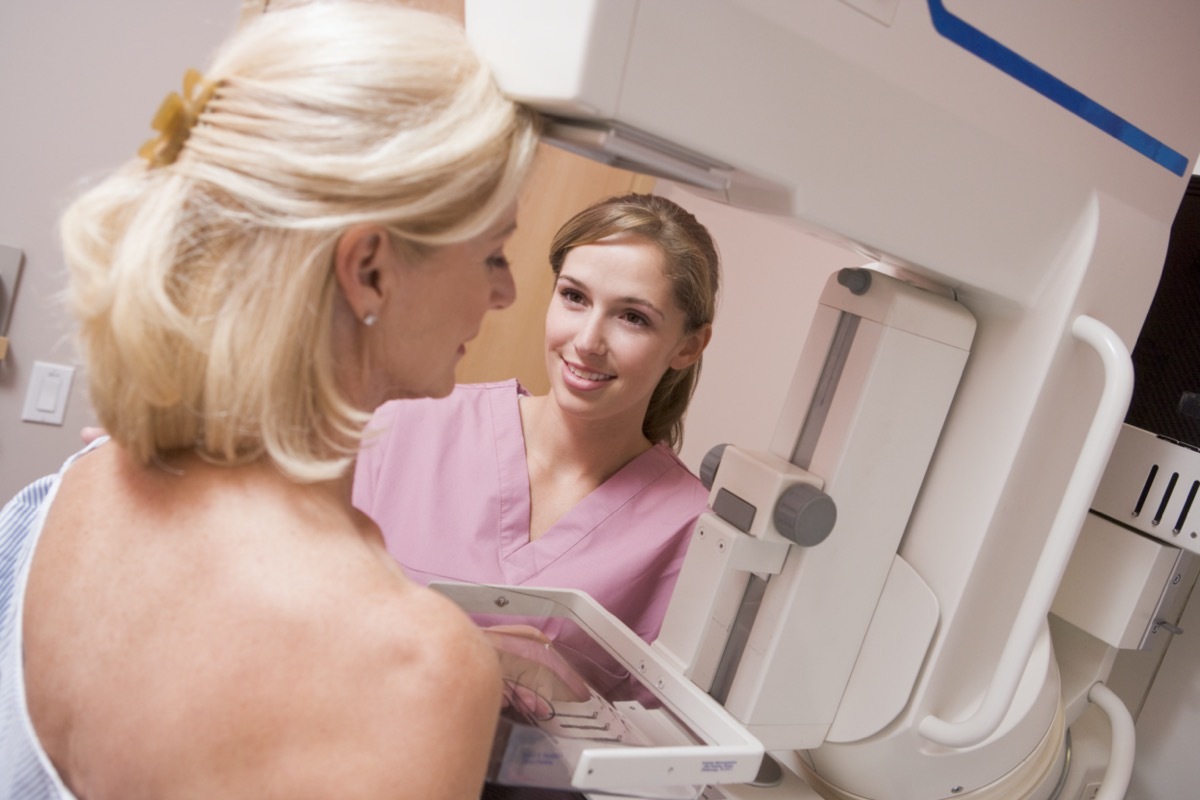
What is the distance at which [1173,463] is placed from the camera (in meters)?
1.01

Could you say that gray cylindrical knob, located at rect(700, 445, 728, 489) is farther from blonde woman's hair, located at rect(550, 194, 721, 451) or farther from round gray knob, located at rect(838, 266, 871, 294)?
blonde woman's hair, located at rect(550, 194, 721, 451)

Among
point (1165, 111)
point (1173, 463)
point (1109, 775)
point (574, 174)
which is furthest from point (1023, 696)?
point (574, 174)

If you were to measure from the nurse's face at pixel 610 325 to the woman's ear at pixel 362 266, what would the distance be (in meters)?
0.68

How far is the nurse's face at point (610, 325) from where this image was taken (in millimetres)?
1351

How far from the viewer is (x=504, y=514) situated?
4.45 ft

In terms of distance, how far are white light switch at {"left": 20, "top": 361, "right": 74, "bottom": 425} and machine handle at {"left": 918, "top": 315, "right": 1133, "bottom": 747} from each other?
193 cm

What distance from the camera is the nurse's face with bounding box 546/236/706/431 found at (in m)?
1.35

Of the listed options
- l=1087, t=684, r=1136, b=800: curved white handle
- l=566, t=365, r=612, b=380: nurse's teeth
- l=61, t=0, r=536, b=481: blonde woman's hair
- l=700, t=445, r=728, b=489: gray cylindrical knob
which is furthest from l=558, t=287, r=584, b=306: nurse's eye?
l=1087, t=684, r=1136, b=800: curved white handle

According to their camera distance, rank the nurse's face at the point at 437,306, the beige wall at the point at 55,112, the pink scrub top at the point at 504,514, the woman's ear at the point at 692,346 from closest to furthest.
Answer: the nurse's face at the point at 437,306
the pink scrub top at the point at 504,514
the woman's ear at the point at 692,346
the beige wall at the point at 55,112

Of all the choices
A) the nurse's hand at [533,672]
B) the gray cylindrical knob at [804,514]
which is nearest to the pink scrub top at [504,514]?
the nurse's hand at [533,672]

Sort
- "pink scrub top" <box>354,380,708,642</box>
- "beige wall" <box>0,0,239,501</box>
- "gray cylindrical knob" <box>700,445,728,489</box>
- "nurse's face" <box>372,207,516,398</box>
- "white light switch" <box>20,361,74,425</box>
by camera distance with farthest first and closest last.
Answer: "white light switch" <box>20,361,74,425</box> < "beige wall" <box>0,0,239,501</box> < "pink scrub top" <box>354,380,708,642</box> < "gray cylindrical knob" <box>700,445,728,489</box> < "nurse's face" <box>372,207,516,398</box>

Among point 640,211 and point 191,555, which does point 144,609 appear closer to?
point 191,555

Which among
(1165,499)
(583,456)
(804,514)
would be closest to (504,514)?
(583,456)

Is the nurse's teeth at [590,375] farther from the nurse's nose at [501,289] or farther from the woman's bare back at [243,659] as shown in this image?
the woman's bare back at [243,659]
